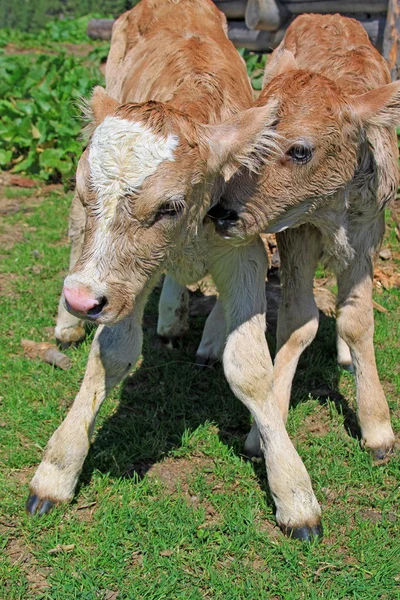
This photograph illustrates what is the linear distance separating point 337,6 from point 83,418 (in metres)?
8.02

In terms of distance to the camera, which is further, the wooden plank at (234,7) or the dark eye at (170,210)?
the wooden plank at (234,7)

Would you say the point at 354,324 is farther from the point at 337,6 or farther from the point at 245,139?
the point at 337,6

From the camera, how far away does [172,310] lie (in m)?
5.89

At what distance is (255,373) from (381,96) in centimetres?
161

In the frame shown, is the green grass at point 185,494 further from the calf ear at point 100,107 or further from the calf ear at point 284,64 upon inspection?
the calf ear at point 284,64

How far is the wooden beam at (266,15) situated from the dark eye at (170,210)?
27.5 ft

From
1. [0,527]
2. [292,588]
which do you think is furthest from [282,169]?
[0,527]

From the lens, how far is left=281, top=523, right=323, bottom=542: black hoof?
3.99m

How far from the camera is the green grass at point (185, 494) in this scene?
374 centimetres

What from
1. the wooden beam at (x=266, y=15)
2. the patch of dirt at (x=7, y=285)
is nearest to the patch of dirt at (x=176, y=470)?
the patch of dirt at (x=7, y=285)

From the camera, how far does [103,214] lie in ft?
11.2

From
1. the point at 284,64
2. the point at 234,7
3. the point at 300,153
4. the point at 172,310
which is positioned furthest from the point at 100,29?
the point at 300,153

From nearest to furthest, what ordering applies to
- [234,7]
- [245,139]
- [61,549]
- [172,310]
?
[245,139], [61,549], [172,310], [234,7]

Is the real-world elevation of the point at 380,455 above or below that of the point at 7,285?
above
